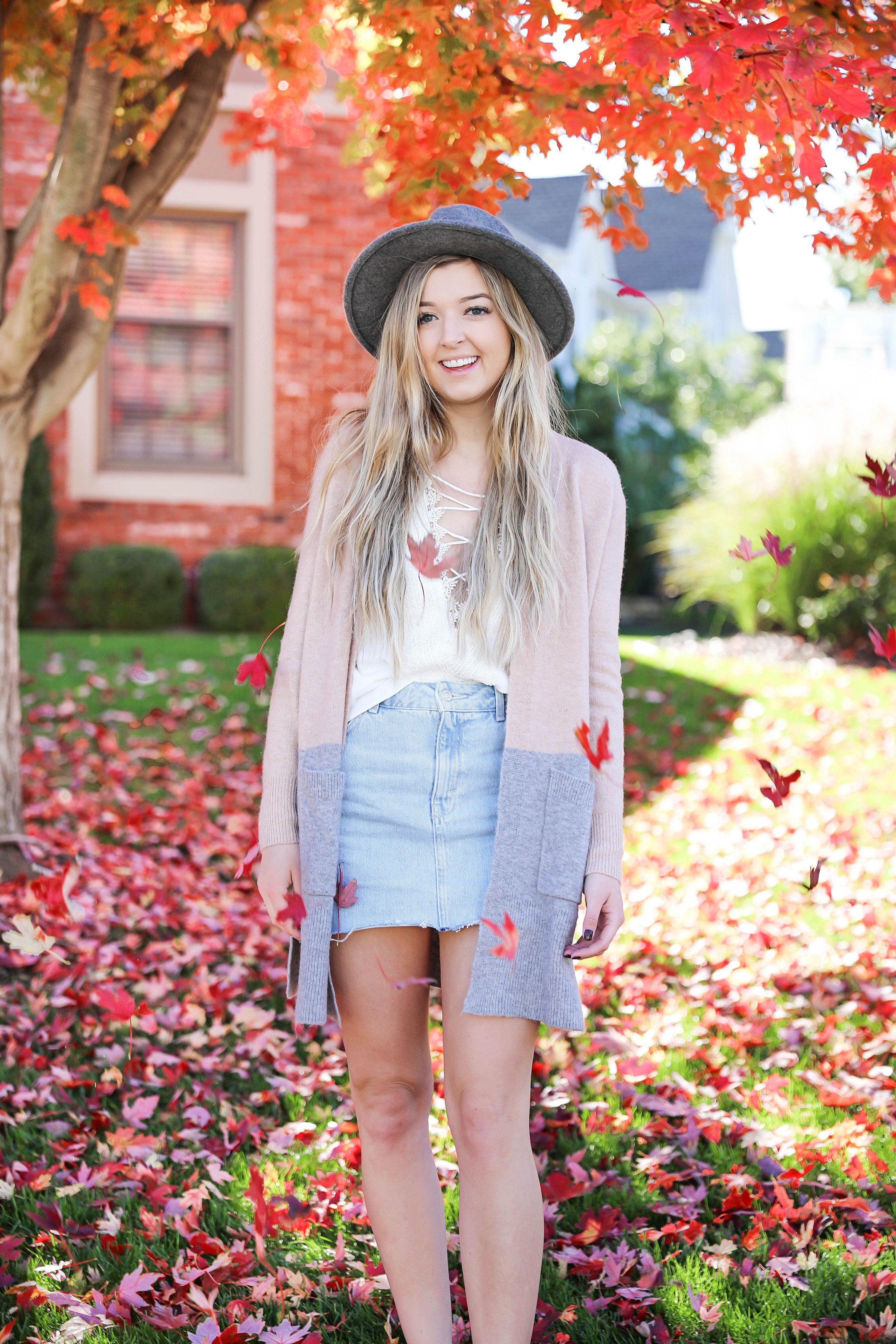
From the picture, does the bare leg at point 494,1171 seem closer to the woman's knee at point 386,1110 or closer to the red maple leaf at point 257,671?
the woman's knee at point 386,1110

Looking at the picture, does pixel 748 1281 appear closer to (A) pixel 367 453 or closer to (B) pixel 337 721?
(B) pixel 337 721

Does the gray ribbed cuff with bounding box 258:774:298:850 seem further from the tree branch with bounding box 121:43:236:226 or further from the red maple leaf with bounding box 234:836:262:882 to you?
the tree branch with bounding box 121:43:236:226

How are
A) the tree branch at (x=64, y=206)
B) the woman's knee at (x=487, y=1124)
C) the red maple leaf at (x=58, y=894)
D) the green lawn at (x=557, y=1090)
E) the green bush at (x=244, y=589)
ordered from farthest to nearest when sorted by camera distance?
1. the green bush at (x=244, y=589)
2. the tree branch at (x=64, y=206)
3. the red maple leaf at (x=58, y=894)
4. the green lawn at (x=557, y=1090)
5. the woman's knee at (x=487, y=1124)

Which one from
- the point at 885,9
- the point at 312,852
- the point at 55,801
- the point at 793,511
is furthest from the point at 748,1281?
the point at 793,511

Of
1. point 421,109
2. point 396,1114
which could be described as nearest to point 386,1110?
point 396,1114

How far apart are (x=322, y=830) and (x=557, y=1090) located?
5.19 feet

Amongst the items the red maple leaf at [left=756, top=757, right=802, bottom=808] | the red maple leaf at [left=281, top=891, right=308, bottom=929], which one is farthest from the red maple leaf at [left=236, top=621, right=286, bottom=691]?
the red maple leaf at [left=756, top=757, right=802, bottom=808]

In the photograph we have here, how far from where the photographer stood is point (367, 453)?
2082 mm

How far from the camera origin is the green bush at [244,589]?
31.1 ft

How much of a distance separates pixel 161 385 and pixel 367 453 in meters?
8.45

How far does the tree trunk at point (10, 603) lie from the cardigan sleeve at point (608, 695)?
283 cm

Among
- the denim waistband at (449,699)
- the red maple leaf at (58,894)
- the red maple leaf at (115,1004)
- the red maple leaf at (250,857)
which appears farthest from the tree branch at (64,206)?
the denim waistband at (449,699)

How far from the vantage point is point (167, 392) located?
32.8 feet

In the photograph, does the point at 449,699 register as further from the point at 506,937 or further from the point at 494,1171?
the point at 494,1171
